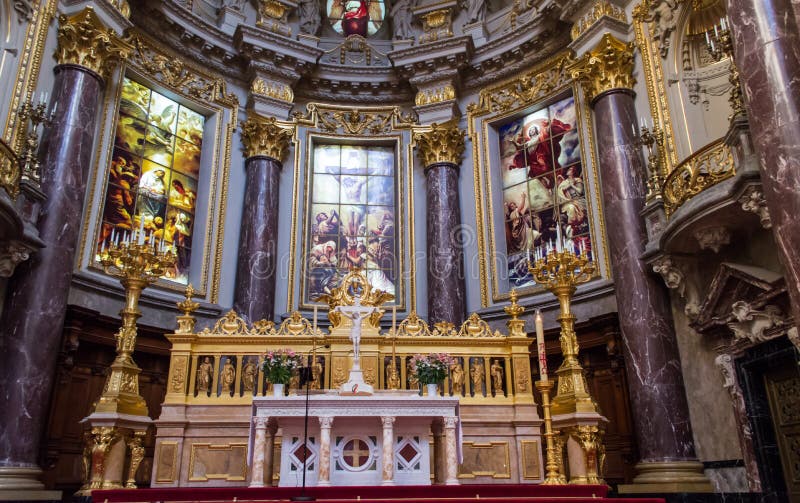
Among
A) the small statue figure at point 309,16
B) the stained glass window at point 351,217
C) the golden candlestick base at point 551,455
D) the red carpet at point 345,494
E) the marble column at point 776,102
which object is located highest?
the small statue figure at point 309,16

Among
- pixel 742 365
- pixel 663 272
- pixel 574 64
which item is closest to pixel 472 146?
pixel 574 64

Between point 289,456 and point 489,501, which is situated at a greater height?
point 289,456

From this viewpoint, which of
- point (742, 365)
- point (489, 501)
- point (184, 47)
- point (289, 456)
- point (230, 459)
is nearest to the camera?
point (489, 501)

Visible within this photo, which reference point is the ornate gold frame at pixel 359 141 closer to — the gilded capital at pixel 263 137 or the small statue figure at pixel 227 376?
the gilded capital at pixel 263 137

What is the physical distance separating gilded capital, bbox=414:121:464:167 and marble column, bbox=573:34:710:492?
3.39 m

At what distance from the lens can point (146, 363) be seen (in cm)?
1229

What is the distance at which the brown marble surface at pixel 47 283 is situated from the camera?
932cm

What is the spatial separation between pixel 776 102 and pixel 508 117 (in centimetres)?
852

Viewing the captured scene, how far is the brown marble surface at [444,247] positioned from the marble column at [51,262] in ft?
23.2

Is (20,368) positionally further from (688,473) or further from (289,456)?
(688,473)

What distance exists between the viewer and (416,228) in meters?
15.6

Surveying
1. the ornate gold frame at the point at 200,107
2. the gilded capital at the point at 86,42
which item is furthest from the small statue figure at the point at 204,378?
the gilded capital at the point at 86,42

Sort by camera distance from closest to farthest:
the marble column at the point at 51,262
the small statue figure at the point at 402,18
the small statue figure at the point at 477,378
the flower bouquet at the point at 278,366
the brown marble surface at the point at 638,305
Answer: the flower bouquet at the point at 278,366
the small statue figure at the point at 477,378
the marble column at the point at 51,262
the brown marble surface at the point at 638,305
the small statue figure at the point at 402,18

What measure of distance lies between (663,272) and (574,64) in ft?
16.6
